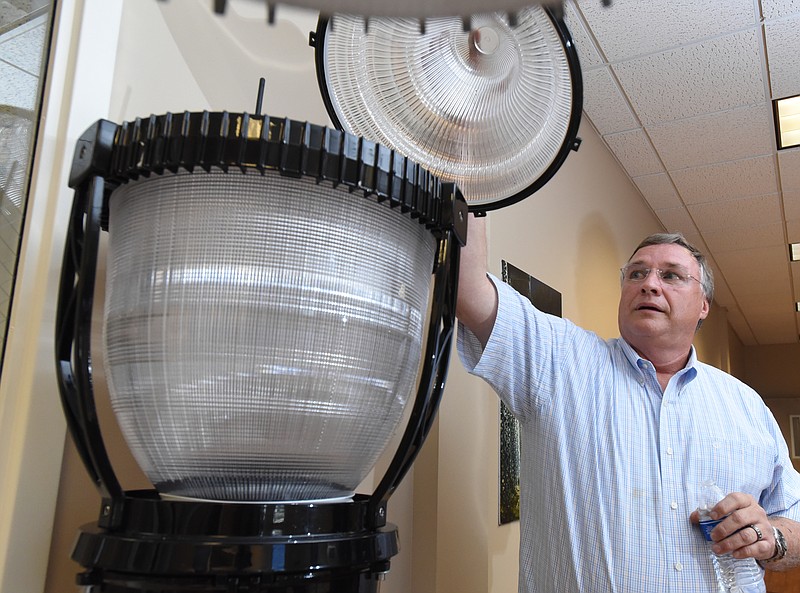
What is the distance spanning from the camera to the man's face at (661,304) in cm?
149

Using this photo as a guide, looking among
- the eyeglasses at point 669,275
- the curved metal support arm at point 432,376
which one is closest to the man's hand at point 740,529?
the eyeglasses at point 669,275

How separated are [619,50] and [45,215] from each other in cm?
209

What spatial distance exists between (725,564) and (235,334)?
3.76ft

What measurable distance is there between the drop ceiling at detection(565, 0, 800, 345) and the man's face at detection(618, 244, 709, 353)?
0.62 m

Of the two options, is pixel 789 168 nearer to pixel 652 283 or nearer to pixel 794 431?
pixel 652 283

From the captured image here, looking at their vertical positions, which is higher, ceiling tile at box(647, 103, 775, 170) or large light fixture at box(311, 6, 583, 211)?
ceiling tile at box(647, 103, 775, 170)

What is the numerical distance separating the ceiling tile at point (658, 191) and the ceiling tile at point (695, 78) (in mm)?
637

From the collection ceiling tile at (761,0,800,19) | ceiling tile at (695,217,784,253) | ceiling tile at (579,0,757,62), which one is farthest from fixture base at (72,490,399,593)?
ceiling tile at (695,217,784,253)

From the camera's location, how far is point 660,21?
2.12 metres

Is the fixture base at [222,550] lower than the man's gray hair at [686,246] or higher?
lower

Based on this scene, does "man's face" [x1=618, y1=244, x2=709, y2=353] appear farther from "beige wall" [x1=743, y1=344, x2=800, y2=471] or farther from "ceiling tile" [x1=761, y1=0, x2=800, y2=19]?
"beige wall" [x1=743, y1=344, x2=800, y2=471]

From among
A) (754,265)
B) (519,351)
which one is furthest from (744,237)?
(519,351)

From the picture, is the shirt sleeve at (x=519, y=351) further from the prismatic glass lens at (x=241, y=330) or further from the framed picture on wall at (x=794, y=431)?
the framed picture on wall at (x=794, y=431)

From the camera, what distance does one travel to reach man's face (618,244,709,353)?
149 cm
